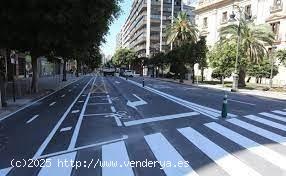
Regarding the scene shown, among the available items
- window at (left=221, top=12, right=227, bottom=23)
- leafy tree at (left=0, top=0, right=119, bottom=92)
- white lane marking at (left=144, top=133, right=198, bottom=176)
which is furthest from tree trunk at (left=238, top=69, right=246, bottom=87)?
white lane marking at (left=144, top=133, right=198, bottom=176)

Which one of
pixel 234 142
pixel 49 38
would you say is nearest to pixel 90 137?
pixel 234 142

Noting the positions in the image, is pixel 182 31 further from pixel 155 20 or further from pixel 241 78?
pixel 155 20

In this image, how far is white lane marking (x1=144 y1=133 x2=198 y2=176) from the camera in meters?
7.09

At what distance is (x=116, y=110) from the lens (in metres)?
17.1

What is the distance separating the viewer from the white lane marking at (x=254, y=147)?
8094 mm

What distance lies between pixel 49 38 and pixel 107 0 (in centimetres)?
411

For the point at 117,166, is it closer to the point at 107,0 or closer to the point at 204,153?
the point at 204,153

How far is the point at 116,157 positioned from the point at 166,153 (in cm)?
118

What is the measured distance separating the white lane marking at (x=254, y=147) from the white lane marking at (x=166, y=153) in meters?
1.87

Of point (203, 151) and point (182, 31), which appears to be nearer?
point (203, 151)

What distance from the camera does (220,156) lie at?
835 centimetres

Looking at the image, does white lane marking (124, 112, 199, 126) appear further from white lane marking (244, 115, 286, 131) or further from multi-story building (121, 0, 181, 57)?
multi-story building (121, 0, 181, 57)

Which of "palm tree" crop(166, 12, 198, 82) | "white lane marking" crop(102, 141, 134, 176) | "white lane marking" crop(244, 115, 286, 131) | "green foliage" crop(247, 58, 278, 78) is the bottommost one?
"white lane marking" crop(244, 115, 286, 131)

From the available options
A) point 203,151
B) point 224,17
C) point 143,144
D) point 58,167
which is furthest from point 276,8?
point 58,167
